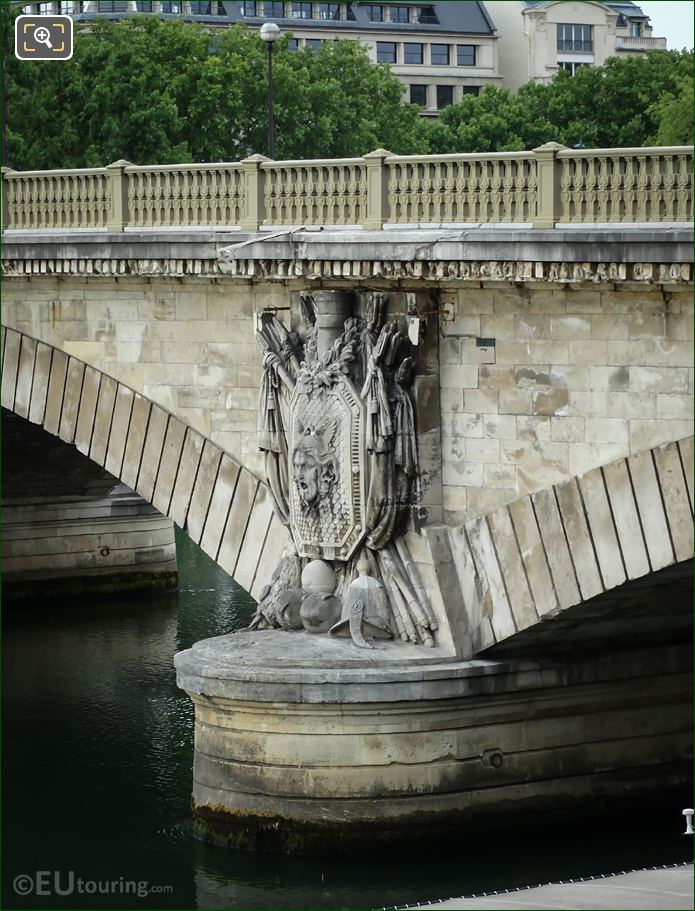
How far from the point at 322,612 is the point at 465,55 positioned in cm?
4603

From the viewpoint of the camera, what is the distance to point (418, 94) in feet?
221

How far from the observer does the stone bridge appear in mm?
19750

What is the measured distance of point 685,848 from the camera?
22.7 m

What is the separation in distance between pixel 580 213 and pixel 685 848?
6885mm

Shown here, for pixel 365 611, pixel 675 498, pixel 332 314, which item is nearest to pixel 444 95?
pixel 332 314

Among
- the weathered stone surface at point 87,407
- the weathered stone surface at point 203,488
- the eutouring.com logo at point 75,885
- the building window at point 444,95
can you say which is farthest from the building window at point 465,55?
the eutouring.com logo at point 75,885

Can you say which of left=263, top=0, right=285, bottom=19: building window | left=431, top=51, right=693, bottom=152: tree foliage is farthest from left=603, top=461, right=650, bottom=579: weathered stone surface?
left=263, top=0, right=285, bottom=19: building window

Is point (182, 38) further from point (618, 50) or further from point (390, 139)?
point (618, 50)

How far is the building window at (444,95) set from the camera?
220 feet

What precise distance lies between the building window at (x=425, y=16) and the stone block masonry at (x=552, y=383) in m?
45.8

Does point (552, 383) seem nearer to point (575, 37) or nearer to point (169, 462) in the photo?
point (169, 462)

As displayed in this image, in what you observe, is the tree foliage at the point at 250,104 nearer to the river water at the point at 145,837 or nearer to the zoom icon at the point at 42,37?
the zoom icon at the point at 42,37

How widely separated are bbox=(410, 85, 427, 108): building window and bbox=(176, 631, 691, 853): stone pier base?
45464 mm

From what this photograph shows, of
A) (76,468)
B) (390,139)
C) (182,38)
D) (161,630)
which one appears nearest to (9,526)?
(76,468)
